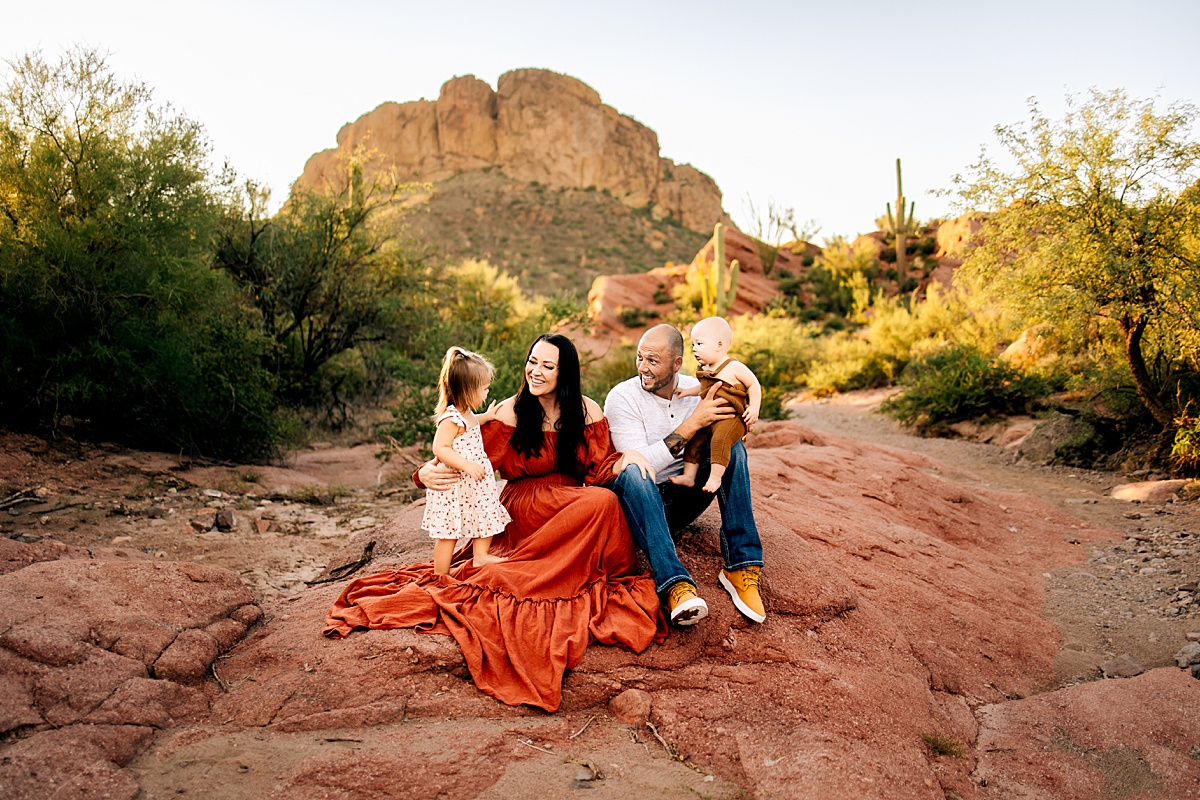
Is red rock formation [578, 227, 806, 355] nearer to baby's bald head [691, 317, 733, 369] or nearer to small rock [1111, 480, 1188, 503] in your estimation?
small rock [1111, 480, 1188, 503]

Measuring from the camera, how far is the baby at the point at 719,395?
3.50 m

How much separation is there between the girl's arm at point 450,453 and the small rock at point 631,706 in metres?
1.23

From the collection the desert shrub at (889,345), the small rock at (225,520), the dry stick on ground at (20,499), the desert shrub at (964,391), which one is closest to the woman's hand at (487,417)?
the small rock at (225,520)

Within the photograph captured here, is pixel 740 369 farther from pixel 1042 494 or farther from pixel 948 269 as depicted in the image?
pixel 948 269

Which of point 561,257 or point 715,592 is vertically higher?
point 561,257

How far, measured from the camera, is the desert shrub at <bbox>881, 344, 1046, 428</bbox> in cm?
1222

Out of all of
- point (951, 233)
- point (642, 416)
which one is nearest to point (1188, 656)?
point (642, 416)

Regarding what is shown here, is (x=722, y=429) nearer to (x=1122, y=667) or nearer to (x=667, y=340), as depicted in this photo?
(x=667, y=340)

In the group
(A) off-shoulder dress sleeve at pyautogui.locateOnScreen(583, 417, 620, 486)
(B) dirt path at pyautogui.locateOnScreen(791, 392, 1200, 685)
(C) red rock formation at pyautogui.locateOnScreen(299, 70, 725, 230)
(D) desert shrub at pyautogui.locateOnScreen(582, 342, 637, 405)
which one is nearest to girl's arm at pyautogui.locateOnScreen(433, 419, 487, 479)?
(A) off-shoulder dress sleeve at pyautogui.locateOnScreen(583, 417, 620, 486)

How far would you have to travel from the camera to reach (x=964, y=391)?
493 inches

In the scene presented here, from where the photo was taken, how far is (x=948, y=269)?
26.2 meters

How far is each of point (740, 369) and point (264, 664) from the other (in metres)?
2.54

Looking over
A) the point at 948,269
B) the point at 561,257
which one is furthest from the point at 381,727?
the point at 561,257

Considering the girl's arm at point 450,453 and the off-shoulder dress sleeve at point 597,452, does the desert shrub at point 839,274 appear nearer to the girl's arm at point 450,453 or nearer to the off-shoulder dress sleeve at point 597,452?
the off-shoulder dress sleeve at point 597,452
